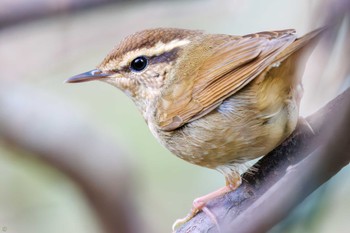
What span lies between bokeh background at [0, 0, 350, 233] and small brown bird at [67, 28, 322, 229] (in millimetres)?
258

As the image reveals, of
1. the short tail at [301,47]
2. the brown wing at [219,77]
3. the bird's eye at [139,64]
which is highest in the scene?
the bird's eye at [139,64]

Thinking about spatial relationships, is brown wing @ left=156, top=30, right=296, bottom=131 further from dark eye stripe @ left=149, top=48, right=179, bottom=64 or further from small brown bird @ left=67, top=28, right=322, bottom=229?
dark eye stripe @ left=149, top=48, right=179, bottom=64

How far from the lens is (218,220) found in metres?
2.85

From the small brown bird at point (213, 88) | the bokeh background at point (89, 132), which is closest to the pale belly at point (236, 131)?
the small brown bird at point (213, 88)

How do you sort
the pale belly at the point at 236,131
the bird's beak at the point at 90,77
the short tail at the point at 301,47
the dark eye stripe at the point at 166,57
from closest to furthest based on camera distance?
the short tail at the point at 301,47 < the pale belly at the point at 236,131 < the bird's beak at the point at 90,77 < the dark eye stripe at the point at 166,57

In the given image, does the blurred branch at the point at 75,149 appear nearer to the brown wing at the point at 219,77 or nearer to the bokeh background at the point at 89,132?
the bokeh background at the point at 89,132

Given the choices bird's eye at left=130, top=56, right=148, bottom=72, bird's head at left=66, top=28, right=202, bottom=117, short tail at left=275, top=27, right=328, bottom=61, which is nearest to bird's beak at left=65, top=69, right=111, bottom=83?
bird's head at left=66, top=28, right=202, bottom=117

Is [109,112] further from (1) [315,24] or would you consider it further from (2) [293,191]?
(2) [293,191]

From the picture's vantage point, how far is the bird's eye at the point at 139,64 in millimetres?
3545

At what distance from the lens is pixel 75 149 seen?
3.86m

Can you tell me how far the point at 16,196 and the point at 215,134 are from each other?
2.23 m

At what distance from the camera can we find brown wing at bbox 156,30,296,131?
3014 millimetres

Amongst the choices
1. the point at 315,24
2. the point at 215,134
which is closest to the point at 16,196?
the point at 215,134

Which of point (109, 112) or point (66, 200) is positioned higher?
Answer: point (109, 112)
